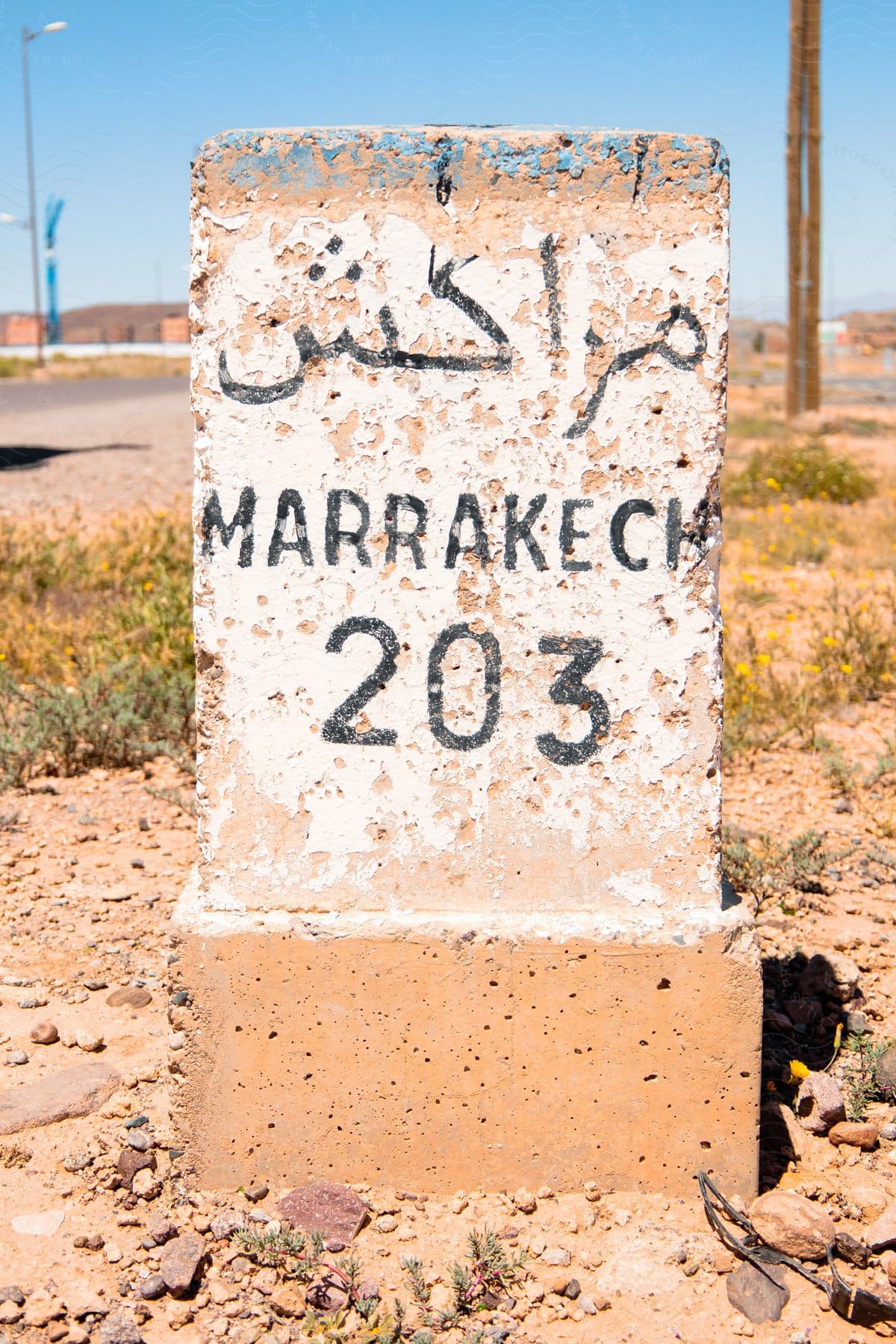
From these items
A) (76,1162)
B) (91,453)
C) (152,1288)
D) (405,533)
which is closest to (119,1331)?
(152,1288)

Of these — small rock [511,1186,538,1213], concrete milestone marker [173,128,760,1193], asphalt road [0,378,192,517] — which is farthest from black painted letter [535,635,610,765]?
asphalt road [0,378,192,517]

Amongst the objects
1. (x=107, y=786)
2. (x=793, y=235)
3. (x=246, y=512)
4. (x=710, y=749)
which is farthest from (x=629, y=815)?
(x=793, y=235)

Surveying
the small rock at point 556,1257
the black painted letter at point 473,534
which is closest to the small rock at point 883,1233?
the small rock at point 556,1257

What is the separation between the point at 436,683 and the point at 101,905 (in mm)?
1678

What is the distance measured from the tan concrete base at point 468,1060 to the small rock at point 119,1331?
1.16ft

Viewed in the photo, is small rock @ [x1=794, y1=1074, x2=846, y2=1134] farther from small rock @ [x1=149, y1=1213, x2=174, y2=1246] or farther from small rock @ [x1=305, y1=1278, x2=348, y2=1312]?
small rock @ [x1=149, y1=1213, x2=174, y2=1246]

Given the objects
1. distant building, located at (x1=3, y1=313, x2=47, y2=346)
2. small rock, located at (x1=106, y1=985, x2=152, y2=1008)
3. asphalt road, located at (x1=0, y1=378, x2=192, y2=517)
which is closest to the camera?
small rock, located at (x1=106, y1=985, x2=152, y2=1008)

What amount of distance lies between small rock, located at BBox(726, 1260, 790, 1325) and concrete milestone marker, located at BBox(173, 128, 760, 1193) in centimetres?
18

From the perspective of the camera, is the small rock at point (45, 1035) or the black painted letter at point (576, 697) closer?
the black painted letter at point (576, 697)

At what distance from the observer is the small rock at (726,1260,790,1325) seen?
207 centimetres

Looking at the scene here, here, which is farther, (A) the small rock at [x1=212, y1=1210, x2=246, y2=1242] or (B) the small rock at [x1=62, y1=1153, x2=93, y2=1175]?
(B) the small rock at [x1=62, y1=1153, x2=93, y2=1175]

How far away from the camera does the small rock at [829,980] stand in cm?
300

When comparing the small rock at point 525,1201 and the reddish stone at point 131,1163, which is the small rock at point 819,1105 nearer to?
the small rock at point 525,1201

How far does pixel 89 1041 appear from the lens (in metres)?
2.81
